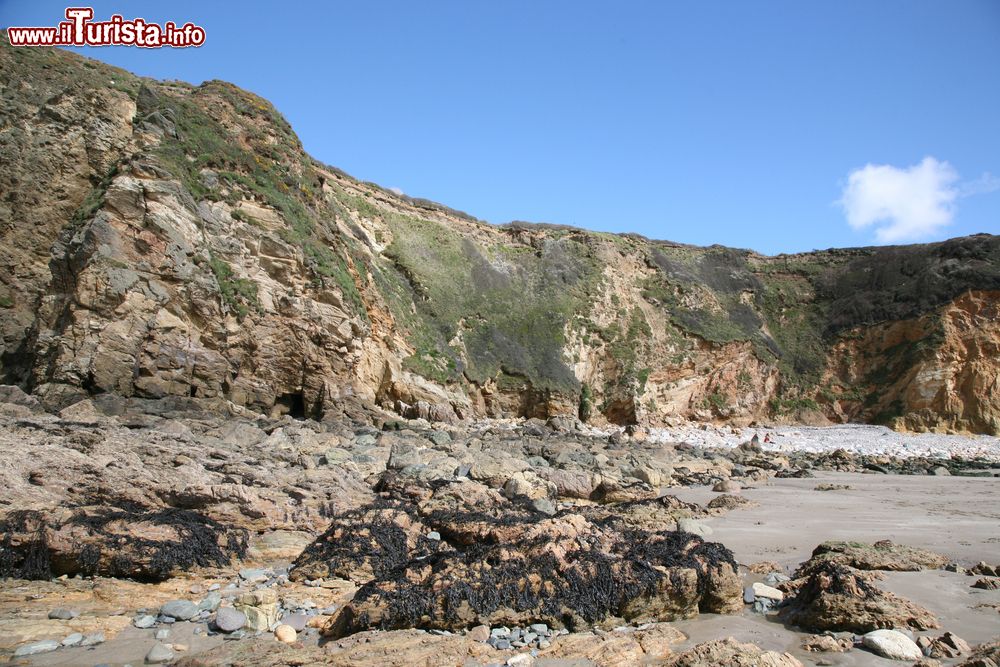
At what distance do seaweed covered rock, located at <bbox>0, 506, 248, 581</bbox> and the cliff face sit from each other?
9.35 meters

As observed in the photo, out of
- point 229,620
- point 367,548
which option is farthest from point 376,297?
point 229,620

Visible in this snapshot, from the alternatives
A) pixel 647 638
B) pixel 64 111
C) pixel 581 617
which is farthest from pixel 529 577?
pixel 64 111

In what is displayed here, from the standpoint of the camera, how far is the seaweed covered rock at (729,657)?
446cm

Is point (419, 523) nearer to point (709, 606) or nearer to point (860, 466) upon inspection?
point (709, 606)

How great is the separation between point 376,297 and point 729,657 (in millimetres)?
23391

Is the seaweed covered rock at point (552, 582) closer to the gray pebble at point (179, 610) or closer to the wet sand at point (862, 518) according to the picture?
the gray pebble at point (179, 610)

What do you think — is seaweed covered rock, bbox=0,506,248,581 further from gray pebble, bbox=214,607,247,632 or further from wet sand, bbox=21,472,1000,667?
gray pebble, bbox=214,607,247,632

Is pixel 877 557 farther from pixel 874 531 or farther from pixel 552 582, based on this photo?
pixel 552 582

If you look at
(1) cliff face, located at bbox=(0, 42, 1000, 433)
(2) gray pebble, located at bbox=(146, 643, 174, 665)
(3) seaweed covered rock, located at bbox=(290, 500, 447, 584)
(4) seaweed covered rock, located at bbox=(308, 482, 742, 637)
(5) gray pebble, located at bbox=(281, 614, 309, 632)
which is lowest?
(5) gray pebble, located at bbox=(281, 614, 309, 632)

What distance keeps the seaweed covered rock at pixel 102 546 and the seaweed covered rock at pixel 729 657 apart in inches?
218

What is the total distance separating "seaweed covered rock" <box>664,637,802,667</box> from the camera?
176 inches

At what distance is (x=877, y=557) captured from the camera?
7148mm

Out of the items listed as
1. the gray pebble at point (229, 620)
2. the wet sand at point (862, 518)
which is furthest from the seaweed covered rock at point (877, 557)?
the gray pebble at point (229, 620)

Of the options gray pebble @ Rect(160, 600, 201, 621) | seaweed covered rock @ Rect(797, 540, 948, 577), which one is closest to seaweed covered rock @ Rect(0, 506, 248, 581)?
gray pebble @ Rect(160, 600, 201, 621)
